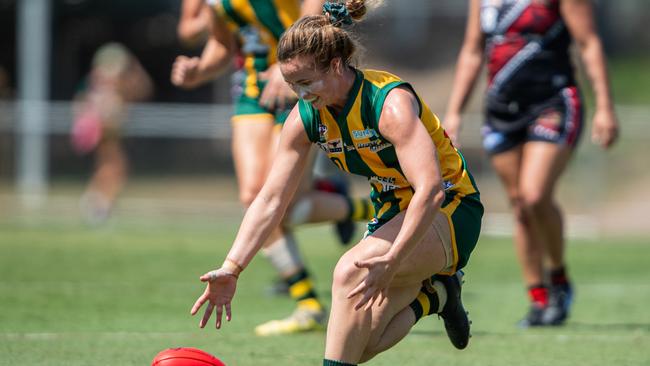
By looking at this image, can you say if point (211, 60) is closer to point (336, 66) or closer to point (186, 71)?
point (186, 71)

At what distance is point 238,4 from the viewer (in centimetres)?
698

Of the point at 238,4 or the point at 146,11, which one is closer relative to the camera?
the point at 238,4

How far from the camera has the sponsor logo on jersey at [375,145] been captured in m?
4.48

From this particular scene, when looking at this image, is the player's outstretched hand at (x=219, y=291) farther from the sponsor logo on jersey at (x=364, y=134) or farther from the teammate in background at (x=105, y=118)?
the teammate in background at (x=105, y=118)

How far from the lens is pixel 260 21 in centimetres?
702

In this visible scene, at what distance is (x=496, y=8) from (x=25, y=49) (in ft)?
46.0

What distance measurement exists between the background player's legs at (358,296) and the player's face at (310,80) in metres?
0.57

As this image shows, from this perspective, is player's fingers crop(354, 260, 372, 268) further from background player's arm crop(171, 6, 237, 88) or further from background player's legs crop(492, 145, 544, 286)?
background player's legs crop(492, 145, 544, 286)

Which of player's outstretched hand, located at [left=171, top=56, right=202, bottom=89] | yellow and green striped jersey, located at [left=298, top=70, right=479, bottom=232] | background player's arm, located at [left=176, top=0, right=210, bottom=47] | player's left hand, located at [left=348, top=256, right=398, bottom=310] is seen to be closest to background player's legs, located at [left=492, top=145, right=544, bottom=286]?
player's outstretched hand, located at [left=171, top=56, right=202, bottom=89]

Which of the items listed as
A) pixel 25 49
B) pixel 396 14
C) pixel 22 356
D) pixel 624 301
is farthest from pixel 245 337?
pixel 396 14

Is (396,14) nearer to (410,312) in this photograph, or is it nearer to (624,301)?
(624,301)

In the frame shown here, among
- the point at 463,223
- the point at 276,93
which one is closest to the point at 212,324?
the point at 276,93

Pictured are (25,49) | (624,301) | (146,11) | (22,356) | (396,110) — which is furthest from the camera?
(146,11)

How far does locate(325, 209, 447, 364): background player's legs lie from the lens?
14.1 feet
